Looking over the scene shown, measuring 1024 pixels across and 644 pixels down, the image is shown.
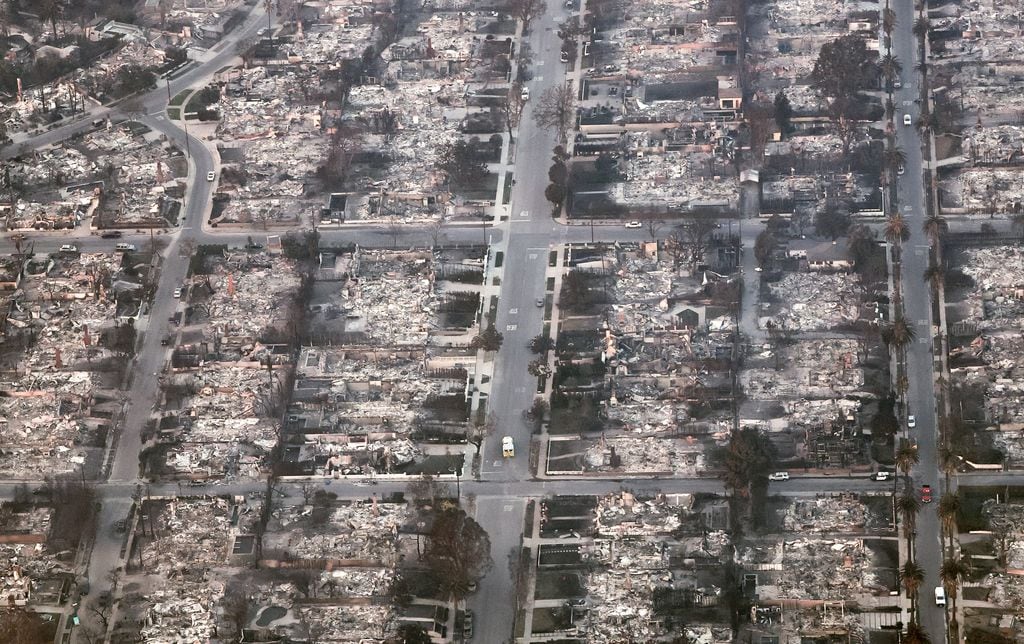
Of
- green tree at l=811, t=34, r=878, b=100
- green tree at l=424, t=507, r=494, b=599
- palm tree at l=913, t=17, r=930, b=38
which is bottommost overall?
green tree at l=424, t=507, r=494, b=599

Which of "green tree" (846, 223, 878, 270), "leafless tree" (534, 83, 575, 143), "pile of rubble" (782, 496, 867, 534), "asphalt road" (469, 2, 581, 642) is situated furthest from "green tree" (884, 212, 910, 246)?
"leafless tree" (534, 83, 575, 143)

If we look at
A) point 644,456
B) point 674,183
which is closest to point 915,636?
point 644,456

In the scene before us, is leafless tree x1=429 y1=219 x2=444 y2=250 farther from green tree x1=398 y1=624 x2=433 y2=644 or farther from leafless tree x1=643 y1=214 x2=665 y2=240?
green tree x1=398 y1=624 x2=433 y2=644

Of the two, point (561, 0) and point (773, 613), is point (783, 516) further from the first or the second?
point (561, 0)

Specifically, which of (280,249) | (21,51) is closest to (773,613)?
(280,249)

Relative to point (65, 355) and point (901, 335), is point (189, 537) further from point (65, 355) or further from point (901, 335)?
point (901, 335)

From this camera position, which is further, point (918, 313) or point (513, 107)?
point (513, 107)
